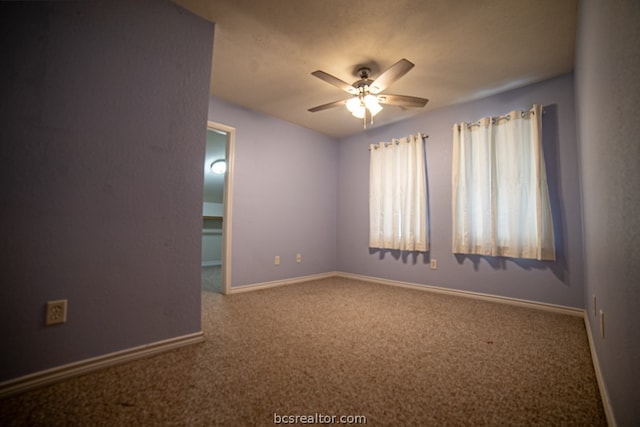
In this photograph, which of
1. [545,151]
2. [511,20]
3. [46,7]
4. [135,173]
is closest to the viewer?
[46,7]

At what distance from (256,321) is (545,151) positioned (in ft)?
11.0

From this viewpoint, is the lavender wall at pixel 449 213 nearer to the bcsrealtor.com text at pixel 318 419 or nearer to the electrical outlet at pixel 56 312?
the bcsrealtor.com text at pixel 318 419

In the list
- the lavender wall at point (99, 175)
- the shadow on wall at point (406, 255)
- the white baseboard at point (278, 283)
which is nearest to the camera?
the lavender wall at point (99, 175)

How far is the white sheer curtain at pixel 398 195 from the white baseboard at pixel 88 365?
2.81 m

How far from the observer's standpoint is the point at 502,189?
302 cm

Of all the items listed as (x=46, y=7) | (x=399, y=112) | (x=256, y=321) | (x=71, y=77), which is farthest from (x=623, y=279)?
(x=399, y=112)

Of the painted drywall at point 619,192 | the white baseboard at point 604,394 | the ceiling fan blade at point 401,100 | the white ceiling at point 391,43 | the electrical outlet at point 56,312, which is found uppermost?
the white ceiling at point 391,43

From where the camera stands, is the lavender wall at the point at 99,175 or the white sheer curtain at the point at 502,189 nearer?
the lavender wall at the point at 99,175

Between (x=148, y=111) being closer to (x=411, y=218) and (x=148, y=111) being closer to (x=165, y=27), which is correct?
(x=165, y=27)

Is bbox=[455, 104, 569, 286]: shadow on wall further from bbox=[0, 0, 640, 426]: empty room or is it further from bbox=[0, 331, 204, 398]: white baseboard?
bbox=[0, 331, 204, 398]: white baseboard

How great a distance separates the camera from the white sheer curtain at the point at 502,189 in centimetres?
276

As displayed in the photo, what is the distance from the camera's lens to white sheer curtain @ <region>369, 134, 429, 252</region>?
3.67 meters

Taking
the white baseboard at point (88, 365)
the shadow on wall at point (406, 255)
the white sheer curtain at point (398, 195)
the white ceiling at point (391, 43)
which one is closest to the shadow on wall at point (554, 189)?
the white ceiling at point (391, 43)

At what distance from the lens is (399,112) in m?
3.69
